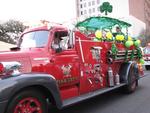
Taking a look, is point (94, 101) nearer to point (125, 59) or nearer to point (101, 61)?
point (101, 61)

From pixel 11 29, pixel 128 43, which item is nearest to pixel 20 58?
pixel 128 43

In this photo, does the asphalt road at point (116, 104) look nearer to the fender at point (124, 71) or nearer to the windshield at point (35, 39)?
the fender at point (124, 71)

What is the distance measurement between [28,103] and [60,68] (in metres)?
1.31

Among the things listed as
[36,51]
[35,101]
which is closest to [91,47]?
[36,51]

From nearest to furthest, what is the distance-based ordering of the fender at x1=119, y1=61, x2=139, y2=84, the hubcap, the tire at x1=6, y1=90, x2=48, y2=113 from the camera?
the tire at x1=6, y1=90, x2=48, y2=113
the hubcap
the fender at x1=119, y1=61, x2=139, y2=84

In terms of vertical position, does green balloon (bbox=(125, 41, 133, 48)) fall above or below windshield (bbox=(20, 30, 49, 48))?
below

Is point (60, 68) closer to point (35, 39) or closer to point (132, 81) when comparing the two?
point (35, 39)

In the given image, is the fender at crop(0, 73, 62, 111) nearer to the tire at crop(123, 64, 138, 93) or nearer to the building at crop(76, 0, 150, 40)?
the tire at crop(123, 64, 138, 93)

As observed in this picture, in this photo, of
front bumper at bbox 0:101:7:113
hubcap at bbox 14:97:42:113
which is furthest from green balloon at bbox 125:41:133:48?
front bumper at bbox 0:101:7:113

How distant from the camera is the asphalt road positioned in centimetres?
691

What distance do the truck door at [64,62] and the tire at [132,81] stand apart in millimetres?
2747

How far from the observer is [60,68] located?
20.2 ft

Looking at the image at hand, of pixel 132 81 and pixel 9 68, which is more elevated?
pixel 9 68

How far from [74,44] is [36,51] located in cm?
123
